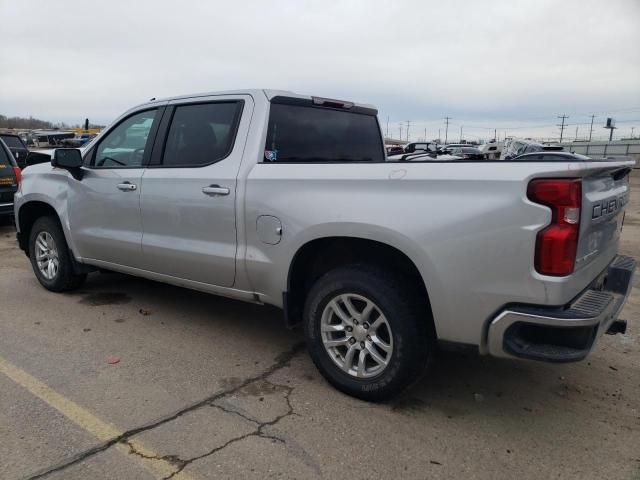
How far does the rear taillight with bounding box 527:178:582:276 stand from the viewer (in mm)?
2471

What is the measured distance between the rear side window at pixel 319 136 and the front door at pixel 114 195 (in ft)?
3.99

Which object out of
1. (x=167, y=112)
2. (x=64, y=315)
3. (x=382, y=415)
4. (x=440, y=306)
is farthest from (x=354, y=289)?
(x=64, y=315)

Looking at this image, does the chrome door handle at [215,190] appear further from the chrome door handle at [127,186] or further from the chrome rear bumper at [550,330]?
the chrome rear bumper at [550,330]

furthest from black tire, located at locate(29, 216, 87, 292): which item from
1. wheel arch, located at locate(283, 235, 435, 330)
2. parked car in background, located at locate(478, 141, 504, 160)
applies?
parked car in background, located at locate(478, 141, 504, 160)

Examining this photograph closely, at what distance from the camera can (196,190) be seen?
389cm

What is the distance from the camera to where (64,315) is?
485 centimetres

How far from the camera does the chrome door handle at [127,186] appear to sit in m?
4.37

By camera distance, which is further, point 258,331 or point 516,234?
point 258,331

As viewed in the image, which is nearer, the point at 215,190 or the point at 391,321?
the point at 391,321

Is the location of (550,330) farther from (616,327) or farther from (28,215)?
(28,215)

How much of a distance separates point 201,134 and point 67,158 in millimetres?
1451

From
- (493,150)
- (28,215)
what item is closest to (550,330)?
(28,215)

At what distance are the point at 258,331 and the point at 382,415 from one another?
169 centimetres

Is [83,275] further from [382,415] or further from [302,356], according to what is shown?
[382,415]
